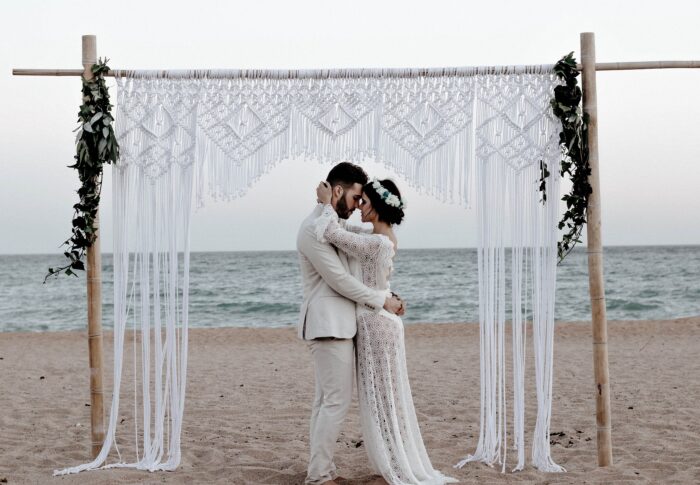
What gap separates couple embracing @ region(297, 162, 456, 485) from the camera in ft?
11.9

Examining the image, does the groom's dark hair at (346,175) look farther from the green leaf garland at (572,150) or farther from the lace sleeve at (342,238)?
the green leaf garland at (572,150)

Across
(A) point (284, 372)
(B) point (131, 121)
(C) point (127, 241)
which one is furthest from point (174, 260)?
(A) point (284, 372)

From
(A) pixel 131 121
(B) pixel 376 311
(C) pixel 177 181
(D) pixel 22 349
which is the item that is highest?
(A) pixel 131 121

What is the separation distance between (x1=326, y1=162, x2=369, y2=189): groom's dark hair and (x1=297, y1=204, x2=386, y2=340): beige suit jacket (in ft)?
0.48

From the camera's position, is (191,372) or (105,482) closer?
A: (105,482)

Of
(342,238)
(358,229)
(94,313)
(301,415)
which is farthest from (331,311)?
(301,415)

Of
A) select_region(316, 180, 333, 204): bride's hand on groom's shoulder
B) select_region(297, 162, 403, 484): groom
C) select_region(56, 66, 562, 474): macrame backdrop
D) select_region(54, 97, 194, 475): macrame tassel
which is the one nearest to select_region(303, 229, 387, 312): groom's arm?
select_region(297, 162, 403, 484): groom

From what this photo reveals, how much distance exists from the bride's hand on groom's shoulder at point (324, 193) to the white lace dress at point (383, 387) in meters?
0.05

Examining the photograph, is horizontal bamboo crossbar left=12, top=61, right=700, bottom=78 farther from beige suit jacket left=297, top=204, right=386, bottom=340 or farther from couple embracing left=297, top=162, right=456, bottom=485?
beige suit jacket left=297, top=204, right=386, bottom=340

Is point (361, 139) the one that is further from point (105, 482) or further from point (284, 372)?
point (284, 372)

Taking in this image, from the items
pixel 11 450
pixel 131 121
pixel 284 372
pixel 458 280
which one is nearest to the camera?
pixel 131 121

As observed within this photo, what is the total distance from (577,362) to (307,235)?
229 inches

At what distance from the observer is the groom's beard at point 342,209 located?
3762 mm

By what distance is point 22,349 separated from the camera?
10.7 metres
